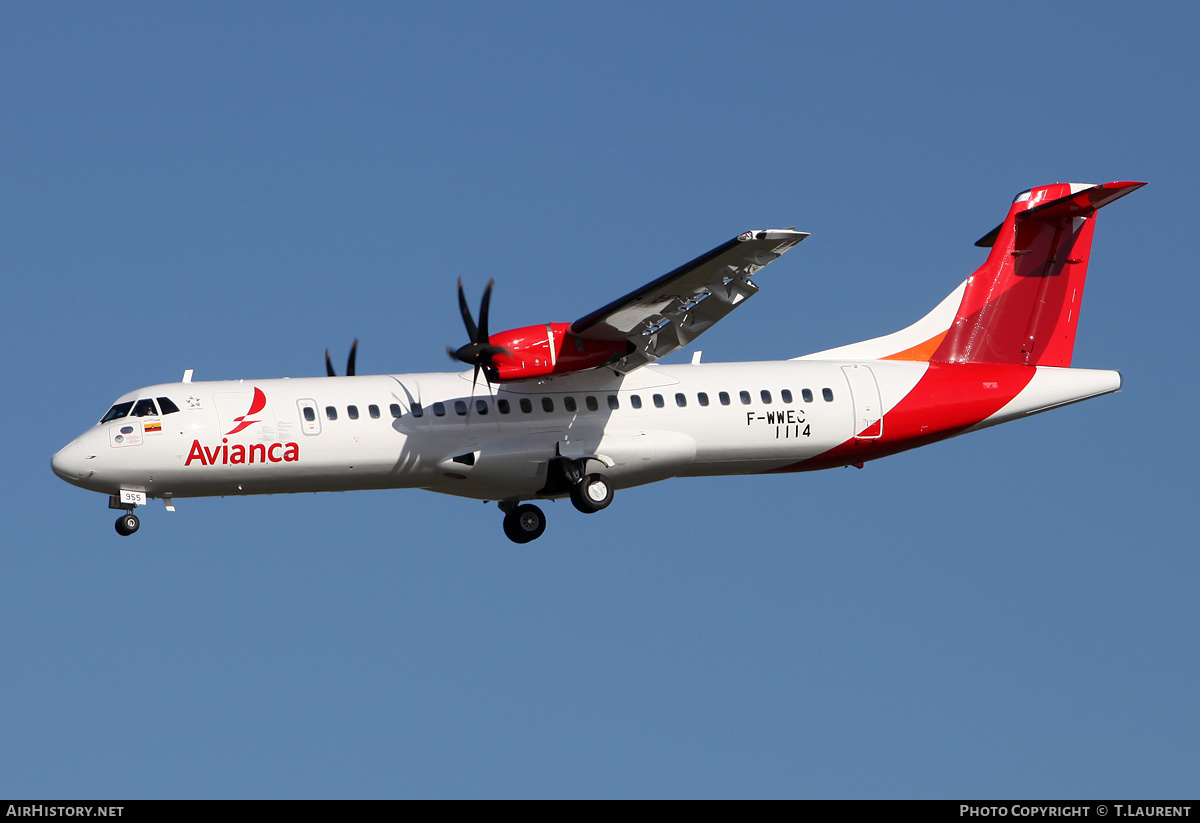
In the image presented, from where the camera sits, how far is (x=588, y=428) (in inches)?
1079

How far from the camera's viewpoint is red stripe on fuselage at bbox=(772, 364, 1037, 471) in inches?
1138

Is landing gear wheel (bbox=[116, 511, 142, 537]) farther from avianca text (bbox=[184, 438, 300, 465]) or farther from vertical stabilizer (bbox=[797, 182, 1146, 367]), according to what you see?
vertical stabilizer (bbox=[797, 182, 1146, 367])

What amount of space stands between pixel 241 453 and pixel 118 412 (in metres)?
2.30

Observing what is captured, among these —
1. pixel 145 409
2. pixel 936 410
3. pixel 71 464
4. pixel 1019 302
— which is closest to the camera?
pixel 71 464

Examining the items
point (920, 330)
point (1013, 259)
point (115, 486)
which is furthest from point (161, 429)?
point (1013, 259)

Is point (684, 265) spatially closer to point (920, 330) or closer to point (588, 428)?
point (588, 428)

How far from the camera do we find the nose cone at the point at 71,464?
25.2 metres

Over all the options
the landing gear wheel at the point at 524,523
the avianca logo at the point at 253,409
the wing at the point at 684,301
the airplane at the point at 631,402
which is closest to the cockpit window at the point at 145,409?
the airplane at the point at 631,402

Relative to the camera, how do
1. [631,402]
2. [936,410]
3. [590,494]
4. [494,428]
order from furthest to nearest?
[936,410]
[631,402]
[590,494]
[494,428]

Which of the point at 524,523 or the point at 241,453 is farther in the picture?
the point at 524,523

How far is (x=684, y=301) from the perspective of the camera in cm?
2598

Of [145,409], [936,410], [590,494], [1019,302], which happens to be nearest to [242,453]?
[145,409]

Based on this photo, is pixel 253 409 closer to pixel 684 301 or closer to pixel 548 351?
pixel 548 351
